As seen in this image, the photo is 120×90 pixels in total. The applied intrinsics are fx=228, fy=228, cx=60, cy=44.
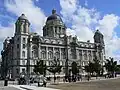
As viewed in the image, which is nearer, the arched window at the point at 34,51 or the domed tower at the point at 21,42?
the domed tower at the point at 21,42

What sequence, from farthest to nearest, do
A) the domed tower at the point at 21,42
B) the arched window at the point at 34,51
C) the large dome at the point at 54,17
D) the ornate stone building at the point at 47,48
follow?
the large dome at the point at 54,17
the arched window at the point at 34,51
the ornate stone building at the point at 47,48
the domed tower at the point at 21,42

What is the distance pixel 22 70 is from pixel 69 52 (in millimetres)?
29850

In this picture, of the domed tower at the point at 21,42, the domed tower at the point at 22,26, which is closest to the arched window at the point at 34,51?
the domed tower at the point at 21,42

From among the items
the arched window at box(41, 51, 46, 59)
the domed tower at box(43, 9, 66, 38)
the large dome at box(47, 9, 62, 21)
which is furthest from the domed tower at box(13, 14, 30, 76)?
the large dome at box(47, 9, 62, 21)

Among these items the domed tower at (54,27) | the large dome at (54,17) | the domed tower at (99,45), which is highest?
the large dome at (54,17)

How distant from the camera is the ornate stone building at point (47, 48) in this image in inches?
4296

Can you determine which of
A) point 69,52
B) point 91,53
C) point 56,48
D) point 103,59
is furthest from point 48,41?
point 103,59

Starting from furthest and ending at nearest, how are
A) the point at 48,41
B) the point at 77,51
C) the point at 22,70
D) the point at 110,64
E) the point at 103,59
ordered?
the point at 103,59 → the point at 77,51 → the point at 48,41 → the point at 22,70 → the point at 110,64

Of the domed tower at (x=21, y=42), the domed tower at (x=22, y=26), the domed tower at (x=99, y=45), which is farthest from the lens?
the domed tower at (x=99, y=45)

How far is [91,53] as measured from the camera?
443 feet

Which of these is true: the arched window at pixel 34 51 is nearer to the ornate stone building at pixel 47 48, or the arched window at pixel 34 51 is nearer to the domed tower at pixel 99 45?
the ornate stone building at pixel 47 48

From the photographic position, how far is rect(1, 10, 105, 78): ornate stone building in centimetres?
10912

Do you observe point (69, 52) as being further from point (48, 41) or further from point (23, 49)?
point (23, 49)

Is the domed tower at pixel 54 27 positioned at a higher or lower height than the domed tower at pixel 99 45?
higher
